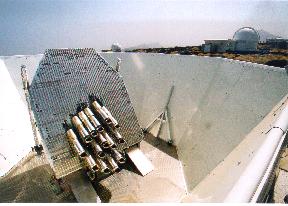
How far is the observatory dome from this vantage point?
42.2m

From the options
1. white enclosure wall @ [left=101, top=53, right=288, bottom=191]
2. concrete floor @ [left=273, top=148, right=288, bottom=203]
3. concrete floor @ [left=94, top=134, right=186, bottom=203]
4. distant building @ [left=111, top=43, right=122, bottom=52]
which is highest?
distant building @ [left=111, top=43, right=122, bottom=52]

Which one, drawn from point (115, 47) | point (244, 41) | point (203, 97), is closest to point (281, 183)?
point (203, 97)

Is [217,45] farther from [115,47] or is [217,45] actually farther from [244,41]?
[115,47]

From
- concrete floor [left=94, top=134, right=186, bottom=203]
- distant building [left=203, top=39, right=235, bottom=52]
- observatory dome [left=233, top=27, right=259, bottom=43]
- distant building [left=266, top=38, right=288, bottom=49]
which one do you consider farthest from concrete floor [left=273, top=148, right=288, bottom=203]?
distant building [left=266, top=38, right=288, bottom=49]

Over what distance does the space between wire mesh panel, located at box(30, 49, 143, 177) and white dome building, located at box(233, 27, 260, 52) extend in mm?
30012

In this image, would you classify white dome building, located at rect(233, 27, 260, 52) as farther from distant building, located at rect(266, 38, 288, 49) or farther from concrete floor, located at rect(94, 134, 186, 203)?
concrete floor, located at rect(94, 134, 186, 203)

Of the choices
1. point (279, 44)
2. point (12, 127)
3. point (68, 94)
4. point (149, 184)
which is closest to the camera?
point (149, 184)

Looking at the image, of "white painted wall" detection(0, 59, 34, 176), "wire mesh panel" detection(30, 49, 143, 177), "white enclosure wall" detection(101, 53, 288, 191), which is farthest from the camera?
"white painted wall" detection(0, 59, 34, 176)

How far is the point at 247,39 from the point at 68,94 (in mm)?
33862

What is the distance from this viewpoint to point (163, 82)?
22.8 m

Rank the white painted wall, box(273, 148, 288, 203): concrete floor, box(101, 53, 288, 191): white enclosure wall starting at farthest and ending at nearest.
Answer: the white painted wall
box(101, 53, 288, 191): white enclosure wall
box(273, 148, 288, 203): concrete floor

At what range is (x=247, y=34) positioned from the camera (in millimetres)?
42594

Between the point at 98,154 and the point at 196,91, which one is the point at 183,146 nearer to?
the point at 196,91

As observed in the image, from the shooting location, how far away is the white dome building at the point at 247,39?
42.2 meters
